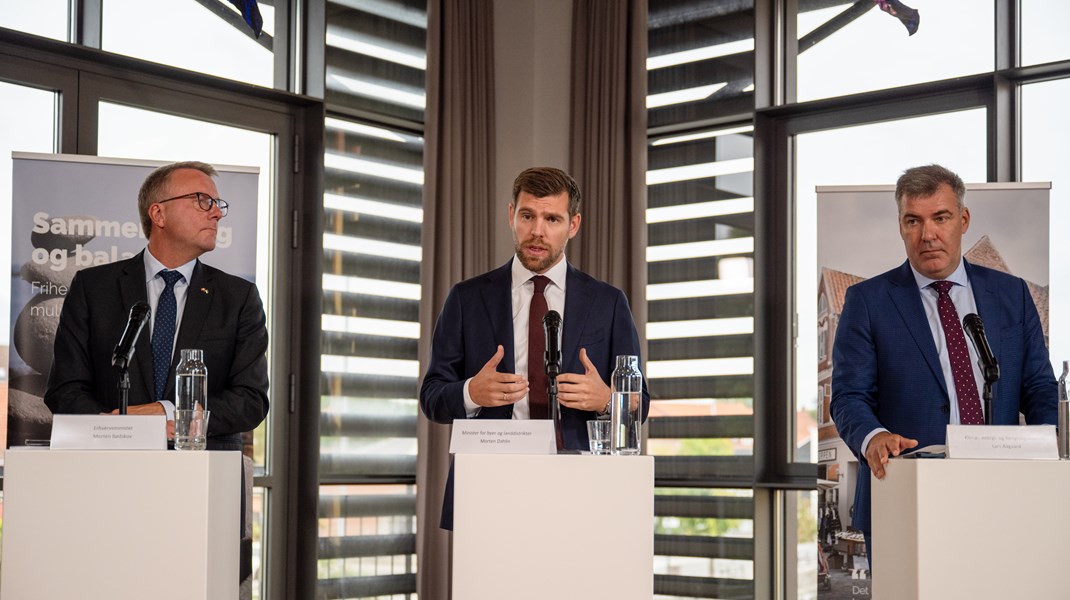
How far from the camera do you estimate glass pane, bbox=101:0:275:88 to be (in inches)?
198

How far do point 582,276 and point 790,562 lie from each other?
2.62 m

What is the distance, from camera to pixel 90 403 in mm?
3510

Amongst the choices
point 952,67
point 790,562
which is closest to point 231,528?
point 790,562

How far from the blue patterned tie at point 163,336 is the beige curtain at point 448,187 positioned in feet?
6.11

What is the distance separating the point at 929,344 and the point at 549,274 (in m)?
1.15

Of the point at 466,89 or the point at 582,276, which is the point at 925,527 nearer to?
→ the point at 582,276

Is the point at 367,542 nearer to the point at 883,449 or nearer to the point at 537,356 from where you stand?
the point at 537,356

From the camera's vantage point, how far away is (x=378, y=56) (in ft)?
19.0

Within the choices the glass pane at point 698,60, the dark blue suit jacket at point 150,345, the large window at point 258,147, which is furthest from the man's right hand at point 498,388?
the glass pane at point 698,60

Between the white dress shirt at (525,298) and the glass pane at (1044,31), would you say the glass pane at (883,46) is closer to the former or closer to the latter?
the glass pane at (1044,31)

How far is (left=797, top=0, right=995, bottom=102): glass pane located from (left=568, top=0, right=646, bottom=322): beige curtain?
32.7 inches

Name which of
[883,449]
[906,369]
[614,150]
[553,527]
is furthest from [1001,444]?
[614,150]

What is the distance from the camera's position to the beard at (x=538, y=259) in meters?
3.39

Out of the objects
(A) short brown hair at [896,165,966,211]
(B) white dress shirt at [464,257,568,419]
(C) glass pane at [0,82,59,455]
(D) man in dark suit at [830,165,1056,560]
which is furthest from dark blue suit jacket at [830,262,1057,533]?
(C) glass pane at [0,82,59,455]
